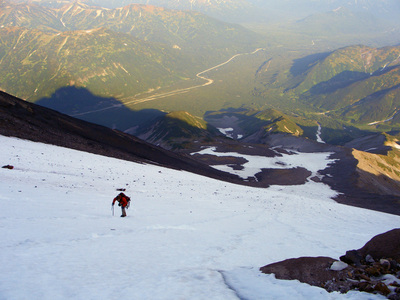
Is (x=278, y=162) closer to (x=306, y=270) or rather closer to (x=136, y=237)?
(x=136, y=237)

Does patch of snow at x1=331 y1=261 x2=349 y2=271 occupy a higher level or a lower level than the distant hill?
lower

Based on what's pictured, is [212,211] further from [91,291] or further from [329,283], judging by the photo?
[91,291]

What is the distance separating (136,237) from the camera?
13500mm

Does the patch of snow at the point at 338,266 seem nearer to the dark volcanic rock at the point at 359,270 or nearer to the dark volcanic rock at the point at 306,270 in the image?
the dark volcanic rock at the point at 359,270

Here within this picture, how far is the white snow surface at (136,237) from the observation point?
28.0ft

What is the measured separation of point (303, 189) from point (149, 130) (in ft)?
402

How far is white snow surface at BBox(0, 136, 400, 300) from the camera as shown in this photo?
28.0ft

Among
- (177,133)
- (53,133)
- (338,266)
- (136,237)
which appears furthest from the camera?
(177,133)

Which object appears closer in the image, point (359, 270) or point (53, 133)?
point (359, 270)

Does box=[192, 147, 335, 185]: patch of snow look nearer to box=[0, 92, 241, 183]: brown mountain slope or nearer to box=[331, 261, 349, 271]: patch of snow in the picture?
box=[0, 92, 241, 183]: brown mountain slope

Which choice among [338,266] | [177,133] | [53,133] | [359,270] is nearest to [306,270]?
[338,266]

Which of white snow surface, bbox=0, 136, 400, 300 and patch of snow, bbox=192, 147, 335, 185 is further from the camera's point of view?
patch of snow, bbox=192, 147, 335, 185

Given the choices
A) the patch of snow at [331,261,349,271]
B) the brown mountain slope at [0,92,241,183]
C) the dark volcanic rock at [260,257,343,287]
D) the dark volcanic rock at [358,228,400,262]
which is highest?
the brown mountain slope at [0,92,241,183]

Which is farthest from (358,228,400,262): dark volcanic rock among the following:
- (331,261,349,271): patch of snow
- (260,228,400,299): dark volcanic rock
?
(331,261,349,271): patch of snow
